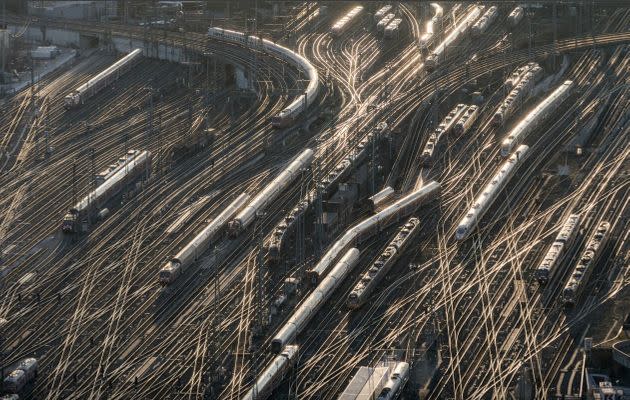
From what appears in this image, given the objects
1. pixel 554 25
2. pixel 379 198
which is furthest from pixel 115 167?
pixel 554 25

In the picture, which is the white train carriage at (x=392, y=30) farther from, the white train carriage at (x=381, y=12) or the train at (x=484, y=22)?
the train at (x=484, y=22)

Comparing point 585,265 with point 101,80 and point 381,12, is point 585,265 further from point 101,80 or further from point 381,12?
point 381,12

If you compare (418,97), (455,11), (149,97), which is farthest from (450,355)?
(455,11)

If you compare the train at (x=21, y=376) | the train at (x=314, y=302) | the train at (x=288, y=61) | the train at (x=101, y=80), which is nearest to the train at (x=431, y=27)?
the train at (x=288, y=61)

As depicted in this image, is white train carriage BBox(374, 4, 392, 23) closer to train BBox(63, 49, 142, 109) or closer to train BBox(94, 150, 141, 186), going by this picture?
train BBox(63, 49, 142, 109)

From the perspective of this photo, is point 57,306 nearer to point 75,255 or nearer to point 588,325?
point 75,255

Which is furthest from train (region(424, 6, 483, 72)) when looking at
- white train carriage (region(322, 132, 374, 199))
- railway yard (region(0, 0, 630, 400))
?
white train carriage (region(322, 132, 374, 199))
